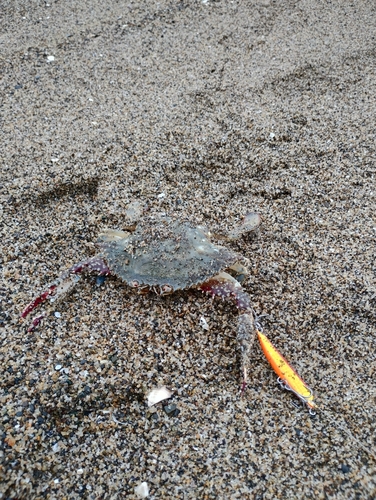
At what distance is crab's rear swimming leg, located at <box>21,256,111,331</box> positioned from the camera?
1.99 meters

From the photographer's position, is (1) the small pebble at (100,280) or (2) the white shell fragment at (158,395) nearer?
(2) the white shell fragment at (158,395)

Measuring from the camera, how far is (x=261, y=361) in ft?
6.05

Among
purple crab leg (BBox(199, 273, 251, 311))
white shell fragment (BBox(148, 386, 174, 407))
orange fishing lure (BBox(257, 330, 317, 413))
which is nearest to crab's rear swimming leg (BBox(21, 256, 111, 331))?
purple crab leg (BBox(199, 273, 251, 311))

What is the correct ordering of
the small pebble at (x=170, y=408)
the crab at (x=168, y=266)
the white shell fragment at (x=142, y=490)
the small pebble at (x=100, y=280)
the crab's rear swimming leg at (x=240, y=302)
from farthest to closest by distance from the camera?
the small pebble at (x=100, y=280)
the crab at (x=168, y=266)
the crab's rear swimming leg at (x=240, y=302)
the small pebble at (x=170, y=408)
the white shell fragment at (x=142, y=490)

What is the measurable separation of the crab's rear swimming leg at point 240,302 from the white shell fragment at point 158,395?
307 millimetres

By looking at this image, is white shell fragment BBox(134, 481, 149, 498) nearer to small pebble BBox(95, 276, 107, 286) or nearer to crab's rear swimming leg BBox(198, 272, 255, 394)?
crab's rear swimming leg BBox(198, 272, 255, 394)

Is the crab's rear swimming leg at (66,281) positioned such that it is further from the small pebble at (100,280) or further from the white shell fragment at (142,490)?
the white shell fragment at (142,490)

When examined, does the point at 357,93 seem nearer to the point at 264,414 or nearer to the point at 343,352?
the point at 343,352

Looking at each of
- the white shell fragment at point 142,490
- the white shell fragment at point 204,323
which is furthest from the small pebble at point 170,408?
the white shell fragment at point 204,323

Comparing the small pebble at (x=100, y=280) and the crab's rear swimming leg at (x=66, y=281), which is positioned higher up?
the crab's rear swimming leg at (x=66, y=281)

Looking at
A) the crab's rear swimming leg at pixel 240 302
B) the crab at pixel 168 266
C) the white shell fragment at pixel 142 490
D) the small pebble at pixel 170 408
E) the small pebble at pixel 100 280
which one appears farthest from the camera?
the small pebble at pixel 100 280

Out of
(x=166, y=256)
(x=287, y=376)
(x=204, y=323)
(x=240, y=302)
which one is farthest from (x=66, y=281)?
(x=287, y=376)

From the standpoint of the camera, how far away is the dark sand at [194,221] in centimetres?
157

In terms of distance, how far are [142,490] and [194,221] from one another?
135 centimetres
